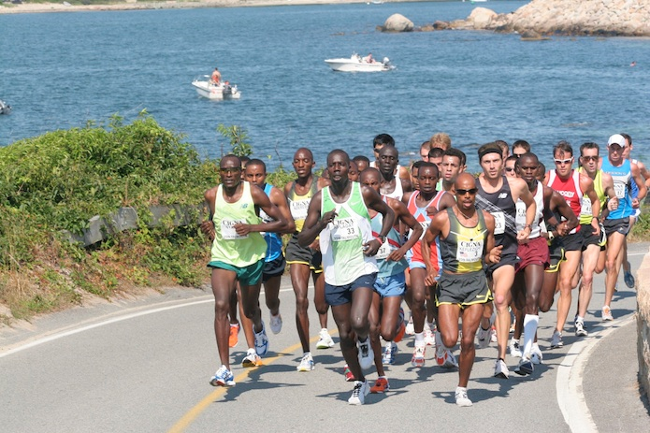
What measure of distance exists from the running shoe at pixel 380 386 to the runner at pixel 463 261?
81 centimetres

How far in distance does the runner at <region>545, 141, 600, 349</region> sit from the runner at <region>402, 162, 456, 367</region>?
5.39 ft

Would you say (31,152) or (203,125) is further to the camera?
(203,125)

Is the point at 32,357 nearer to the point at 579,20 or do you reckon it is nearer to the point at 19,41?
the point at 579,20

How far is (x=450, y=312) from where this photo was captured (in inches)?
410

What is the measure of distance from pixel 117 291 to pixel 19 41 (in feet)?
415

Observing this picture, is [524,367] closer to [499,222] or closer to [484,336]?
[484,336]

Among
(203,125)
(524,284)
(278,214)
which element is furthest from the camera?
(203,125)

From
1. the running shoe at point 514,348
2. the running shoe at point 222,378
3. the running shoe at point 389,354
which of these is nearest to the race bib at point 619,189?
the running shoe at point 514,348

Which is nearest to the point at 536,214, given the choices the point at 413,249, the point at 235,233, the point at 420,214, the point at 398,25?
the point at 420,214

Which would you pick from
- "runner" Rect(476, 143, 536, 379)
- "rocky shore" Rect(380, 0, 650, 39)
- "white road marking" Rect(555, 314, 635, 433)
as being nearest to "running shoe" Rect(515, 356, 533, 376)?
"runner" Rect(476, 143, 536, 379)

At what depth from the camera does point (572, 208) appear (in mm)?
13172

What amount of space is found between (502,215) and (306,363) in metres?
2.53

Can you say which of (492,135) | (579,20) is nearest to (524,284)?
(492,135)

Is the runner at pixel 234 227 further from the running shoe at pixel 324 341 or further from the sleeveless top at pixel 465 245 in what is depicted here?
the running shoe at pixel 324 341
